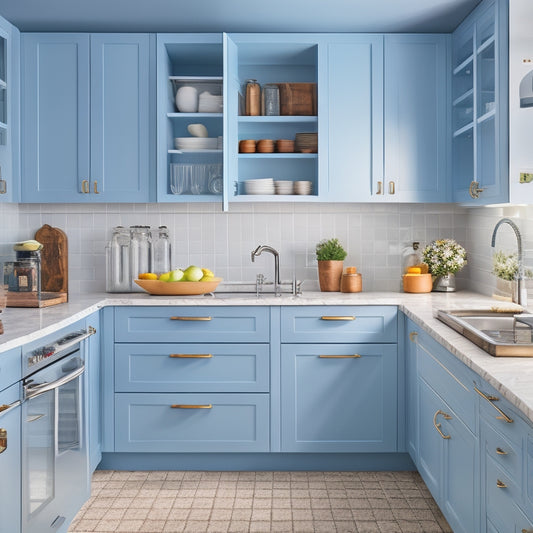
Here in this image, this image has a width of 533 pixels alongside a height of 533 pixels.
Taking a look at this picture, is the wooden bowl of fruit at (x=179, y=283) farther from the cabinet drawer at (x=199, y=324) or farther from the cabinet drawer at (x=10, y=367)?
the cabinet drawer at (x=10, y=367)

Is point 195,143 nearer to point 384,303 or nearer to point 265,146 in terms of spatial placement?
point 265,146

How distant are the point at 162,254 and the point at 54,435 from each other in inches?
62.7

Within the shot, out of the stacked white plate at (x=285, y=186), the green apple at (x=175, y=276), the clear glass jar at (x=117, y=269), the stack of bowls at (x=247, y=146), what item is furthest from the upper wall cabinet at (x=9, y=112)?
the stacked white plate at (x=285, y=186)

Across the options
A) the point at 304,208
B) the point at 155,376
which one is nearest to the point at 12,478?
the point at 155,376

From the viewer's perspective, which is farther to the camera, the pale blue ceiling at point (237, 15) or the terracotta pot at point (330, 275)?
the terracotta pot at point (330, 275)

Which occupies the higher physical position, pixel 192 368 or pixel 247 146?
pixel 247 146

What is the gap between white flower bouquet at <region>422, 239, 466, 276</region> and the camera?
3832mm

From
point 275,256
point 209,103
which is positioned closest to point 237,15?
point 209,103

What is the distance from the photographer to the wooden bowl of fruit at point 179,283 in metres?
3.65

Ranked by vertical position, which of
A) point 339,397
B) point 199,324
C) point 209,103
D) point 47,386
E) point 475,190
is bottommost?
point 339,397

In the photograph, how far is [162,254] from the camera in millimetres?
3984

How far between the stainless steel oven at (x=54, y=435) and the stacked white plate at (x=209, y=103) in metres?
1.53

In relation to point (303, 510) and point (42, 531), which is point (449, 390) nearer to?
point (303, 510)

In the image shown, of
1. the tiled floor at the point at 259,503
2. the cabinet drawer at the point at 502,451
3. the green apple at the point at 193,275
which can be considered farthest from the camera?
the green apple at the point at 193,275
